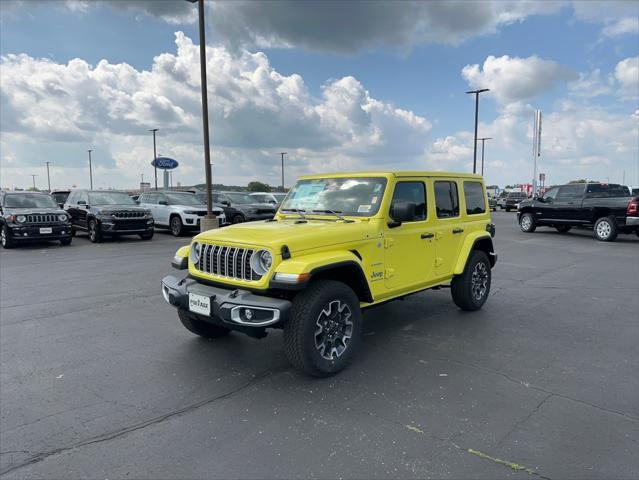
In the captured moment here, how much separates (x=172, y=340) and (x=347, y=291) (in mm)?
2196

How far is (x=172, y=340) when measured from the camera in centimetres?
499

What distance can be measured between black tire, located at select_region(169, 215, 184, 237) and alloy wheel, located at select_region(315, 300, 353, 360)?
13.5m

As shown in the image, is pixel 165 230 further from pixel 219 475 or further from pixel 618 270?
pixel 219 475

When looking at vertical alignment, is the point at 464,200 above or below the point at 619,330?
above

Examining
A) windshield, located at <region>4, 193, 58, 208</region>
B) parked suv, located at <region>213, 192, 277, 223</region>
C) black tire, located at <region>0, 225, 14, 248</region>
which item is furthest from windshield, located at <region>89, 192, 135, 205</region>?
→ parked suv, located at <region>213, 192, 277, 223</region>

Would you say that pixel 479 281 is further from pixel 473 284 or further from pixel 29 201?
pixel 29 201

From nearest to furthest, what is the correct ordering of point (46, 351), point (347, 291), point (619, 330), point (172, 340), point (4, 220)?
point (347, 291)
point (46, 351)
point (172, 340)
point (619, 330)
point (4, 220)

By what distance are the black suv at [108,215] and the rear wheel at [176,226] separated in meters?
1.30

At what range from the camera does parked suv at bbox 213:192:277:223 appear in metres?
19.1

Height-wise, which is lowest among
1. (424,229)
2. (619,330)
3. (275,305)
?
(619,330)

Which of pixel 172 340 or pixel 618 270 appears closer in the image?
pixel 172 340

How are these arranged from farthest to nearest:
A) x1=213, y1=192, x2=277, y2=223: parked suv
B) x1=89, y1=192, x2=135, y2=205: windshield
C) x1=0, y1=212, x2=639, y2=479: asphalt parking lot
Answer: x1=213, y1=192, x2=277, y2=223: parked suv → x1=89, y1=192, x2=135, y2=205: windshield → x1=0, y1=212, x2=639, y2=479: asphalt parking lot

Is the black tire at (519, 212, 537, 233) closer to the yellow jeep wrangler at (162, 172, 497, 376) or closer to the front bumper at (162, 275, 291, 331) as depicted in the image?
the yellow jeep wrangler at (162, 172, 497, 376)

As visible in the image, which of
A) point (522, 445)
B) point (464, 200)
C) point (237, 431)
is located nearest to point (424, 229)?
point (464, 200)
